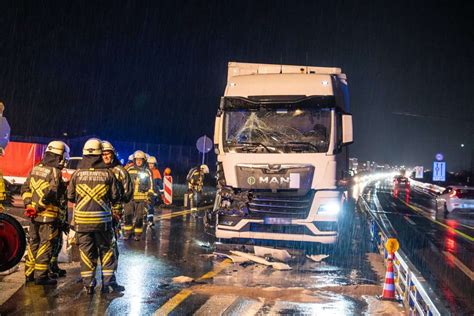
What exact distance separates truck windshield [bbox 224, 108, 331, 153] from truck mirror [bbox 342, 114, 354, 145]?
0.37m

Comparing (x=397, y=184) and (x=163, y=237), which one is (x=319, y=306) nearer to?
(x=163, y=237)

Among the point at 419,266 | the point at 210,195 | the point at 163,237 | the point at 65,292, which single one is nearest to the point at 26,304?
the point at 65,292

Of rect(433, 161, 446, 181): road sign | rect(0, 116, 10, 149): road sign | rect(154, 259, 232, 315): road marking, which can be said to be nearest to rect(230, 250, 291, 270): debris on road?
rect(154, 259, 232, 315): road marking

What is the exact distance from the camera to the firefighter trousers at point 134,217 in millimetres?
11666

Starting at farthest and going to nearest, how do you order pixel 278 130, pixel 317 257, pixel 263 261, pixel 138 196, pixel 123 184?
pixel 138 196, pixel 278 130, pixel 317 257, pixel 263 261, pixel 123 184

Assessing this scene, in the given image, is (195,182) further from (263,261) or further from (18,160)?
(263,261)

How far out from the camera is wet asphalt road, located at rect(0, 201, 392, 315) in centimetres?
650

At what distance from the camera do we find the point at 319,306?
683 cm

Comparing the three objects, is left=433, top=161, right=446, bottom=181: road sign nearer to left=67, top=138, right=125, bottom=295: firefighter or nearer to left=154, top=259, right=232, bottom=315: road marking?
left=154, top=259, right=232, bottom=315: road marking

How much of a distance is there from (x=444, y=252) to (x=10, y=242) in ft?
31.1

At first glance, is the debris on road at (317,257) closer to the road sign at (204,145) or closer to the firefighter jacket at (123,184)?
the firefighter jacket at (123,184)

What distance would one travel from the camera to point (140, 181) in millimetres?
11664

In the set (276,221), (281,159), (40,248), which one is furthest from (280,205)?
(40,248)

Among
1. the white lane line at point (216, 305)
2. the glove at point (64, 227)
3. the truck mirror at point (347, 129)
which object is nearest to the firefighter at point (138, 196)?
the glove at point (64, 227)
